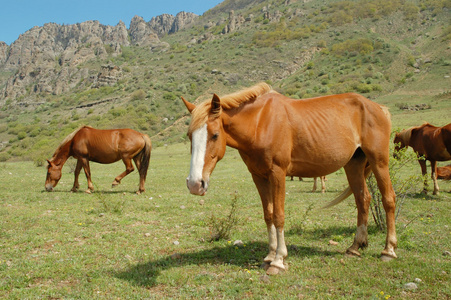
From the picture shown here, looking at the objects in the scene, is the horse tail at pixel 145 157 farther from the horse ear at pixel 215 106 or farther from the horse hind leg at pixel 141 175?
the horse ear at pixel 215 106

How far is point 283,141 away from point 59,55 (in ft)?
470

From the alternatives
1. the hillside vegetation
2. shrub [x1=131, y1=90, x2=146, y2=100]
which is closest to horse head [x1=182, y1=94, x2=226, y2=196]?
the hillside vegetation

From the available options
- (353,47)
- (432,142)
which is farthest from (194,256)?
(353,47)

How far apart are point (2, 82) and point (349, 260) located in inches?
6391

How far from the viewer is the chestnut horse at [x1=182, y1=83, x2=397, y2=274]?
3.96 metres

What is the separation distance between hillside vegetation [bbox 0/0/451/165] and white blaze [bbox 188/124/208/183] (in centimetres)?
2523

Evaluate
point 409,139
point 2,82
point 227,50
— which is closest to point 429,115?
point 409,139

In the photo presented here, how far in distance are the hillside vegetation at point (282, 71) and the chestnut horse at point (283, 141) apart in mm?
25190

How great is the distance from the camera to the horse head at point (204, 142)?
3639 mm

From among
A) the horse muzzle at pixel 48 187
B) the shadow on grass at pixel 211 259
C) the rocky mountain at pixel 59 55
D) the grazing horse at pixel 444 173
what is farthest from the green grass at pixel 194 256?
the rocky mountain at pixel 59 55

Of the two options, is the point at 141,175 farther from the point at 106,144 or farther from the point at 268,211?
the point at 268,211

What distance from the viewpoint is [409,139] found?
36.0 feet

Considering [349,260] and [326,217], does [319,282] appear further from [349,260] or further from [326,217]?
[326,217]

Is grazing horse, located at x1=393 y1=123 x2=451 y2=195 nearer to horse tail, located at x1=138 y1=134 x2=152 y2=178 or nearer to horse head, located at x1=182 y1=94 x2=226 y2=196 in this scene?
horse head, located at x1=182 y1=94 x2=226 y2=196
